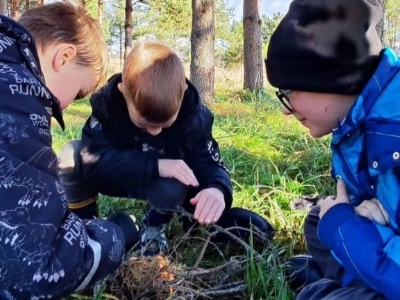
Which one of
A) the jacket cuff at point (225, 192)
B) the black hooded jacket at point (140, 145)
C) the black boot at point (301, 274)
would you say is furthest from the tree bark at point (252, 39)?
the black boot at point (301, 274)

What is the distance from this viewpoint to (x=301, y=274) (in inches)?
66.7

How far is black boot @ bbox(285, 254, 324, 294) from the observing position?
1.68m

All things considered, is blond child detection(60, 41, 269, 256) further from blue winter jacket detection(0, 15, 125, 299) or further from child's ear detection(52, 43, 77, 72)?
blue winter jacket detection(0, 15, 125, 299)

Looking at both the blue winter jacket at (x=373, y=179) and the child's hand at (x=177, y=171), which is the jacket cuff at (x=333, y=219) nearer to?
the blue winter jacket at (x=373, y=179)

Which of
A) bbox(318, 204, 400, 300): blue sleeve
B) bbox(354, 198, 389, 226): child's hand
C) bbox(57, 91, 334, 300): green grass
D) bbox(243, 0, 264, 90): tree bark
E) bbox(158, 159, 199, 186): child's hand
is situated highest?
bbox(354, 198, 389, 226): child's hand

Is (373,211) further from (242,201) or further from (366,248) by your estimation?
A: (242,201)

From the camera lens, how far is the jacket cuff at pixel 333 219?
4.28 ft

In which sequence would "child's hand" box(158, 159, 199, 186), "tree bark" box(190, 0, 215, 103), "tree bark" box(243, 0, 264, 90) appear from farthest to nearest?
"tree bark" box(243, 0, 264, 90), "tree bark" box(190, 0, 215, 103), "child's hand" box(158, 159, 199, 186)

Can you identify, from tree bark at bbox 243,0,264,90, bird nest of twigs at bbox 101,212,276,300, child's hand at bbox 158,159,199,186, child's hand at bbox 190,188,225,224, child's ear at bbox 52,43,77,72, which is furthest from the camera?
tree bark at bbox 243,0,264,90

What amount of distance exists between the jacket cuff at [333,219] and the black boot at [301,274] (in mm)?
354

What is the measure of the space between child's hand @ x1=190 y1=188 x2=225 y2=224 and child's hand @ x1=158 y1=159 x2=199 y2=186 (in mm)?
73

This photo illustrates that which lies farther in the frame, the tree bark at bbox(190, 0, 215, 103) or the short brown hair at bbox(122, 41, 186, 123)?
the tree bark at bbox(190, 0, 215, 103)

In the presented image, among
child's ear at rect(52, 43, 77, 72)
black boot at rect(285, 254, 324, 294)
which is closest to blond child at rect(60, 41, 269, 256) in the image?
black boot at rect(285, 254, 324, 294)

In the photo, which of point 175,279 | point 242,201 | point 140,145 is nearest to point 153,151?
point 140,145
